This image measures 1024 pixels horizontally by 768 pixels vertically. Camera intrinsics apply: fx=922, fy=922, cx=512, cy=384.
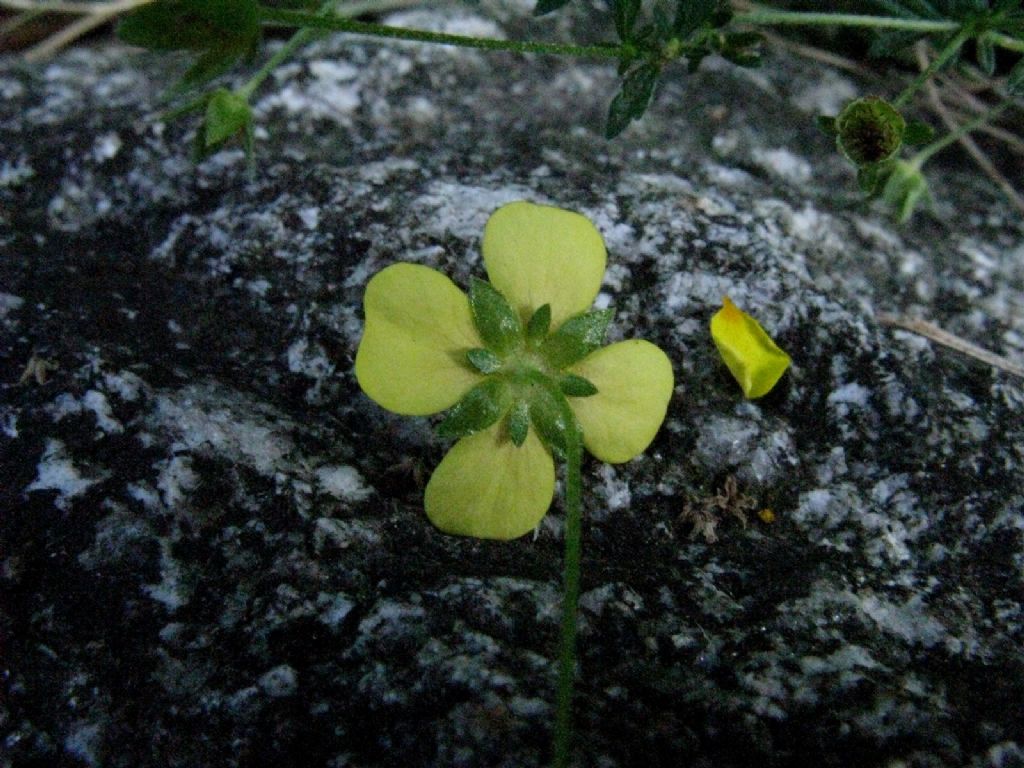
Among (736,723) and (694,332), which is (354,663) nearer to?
(736,723)

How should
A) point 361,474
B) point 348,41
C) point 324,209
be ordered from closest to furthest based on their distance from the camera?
1. point 361,474
2. point 324,209
3. point 348,41

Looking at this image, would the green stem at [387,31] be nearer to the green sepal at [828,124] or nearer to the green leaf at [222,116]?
the green leaf at [222,116]

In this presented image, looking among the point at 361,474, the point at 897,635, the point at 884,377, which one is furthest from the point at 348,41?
the point at 897,635

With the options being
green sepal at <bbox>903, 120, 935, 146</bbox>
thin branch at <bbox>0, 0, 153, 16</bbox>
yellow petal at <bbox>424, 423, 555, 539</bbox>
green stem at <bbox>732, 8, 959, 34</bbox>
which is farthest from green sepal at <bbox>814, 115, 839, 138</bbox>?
thin branch at <bbox>0, 0, 153, 16</bbox>

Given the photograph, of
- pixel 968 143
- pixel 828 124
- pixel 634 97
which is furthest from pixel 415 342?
pixel 968 143

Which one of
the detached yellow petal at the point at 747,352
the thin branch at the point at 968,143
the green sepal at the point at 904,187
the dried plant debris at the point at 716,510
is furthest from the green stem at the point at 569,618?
the thin branch at the point at 968,143

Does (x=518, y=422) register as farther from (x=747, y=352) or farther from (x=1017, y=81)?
(x=1017, y=81)

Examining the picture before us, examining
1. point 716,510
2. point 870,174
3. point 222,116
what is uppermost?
point 222,116
